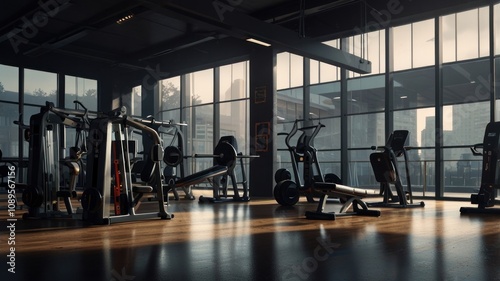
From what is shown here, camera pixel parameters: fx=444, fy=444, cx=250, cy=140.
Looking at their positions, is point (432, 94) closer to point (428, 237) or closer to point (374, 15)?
point (374, 15)

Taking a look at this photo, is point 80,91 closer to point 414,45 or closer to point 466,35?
point 414,45

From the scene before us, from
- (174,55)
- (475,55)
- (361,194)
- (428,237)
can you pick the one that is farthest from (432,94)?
(174,55)

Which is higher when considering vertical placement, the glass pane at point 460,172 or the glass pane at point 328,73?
the glass pane at point 328,73

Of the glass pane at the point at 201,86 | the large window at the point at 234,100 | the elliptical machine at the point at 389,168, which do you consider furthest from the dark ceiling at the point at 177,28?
the elliptical machine at the point at 389,168

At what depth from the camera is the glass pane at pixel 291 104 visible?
33.3 feet

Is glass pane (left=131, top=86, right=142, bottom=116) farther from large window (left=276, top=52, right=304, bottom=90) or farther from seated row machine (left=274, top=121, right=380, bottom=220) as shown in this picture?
seated row machine (left=274, top=121, right=380, bottom=220)

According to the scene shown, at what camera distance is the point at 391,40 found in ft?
28.9

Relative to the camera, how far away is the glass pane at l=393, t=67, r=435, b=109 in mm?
8523

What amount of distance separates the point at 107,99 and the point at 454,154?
9.01m

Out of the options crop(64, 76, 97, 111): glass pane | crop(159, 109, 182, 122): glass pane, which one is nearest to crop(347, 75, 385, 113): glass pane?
crop(159, 109, 182, 122): glass pane

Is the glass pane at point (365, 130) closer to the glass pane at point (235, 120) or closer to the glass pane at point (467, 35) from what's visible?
the glass pane at point (467, 35)

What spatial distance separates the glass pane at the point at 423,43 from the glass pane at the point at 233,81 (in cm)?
423

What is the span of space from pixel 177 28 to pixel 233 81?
269cm

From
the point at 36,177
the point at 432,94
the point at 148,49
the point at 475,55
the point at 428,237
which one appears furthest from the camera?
the point at 148,49
